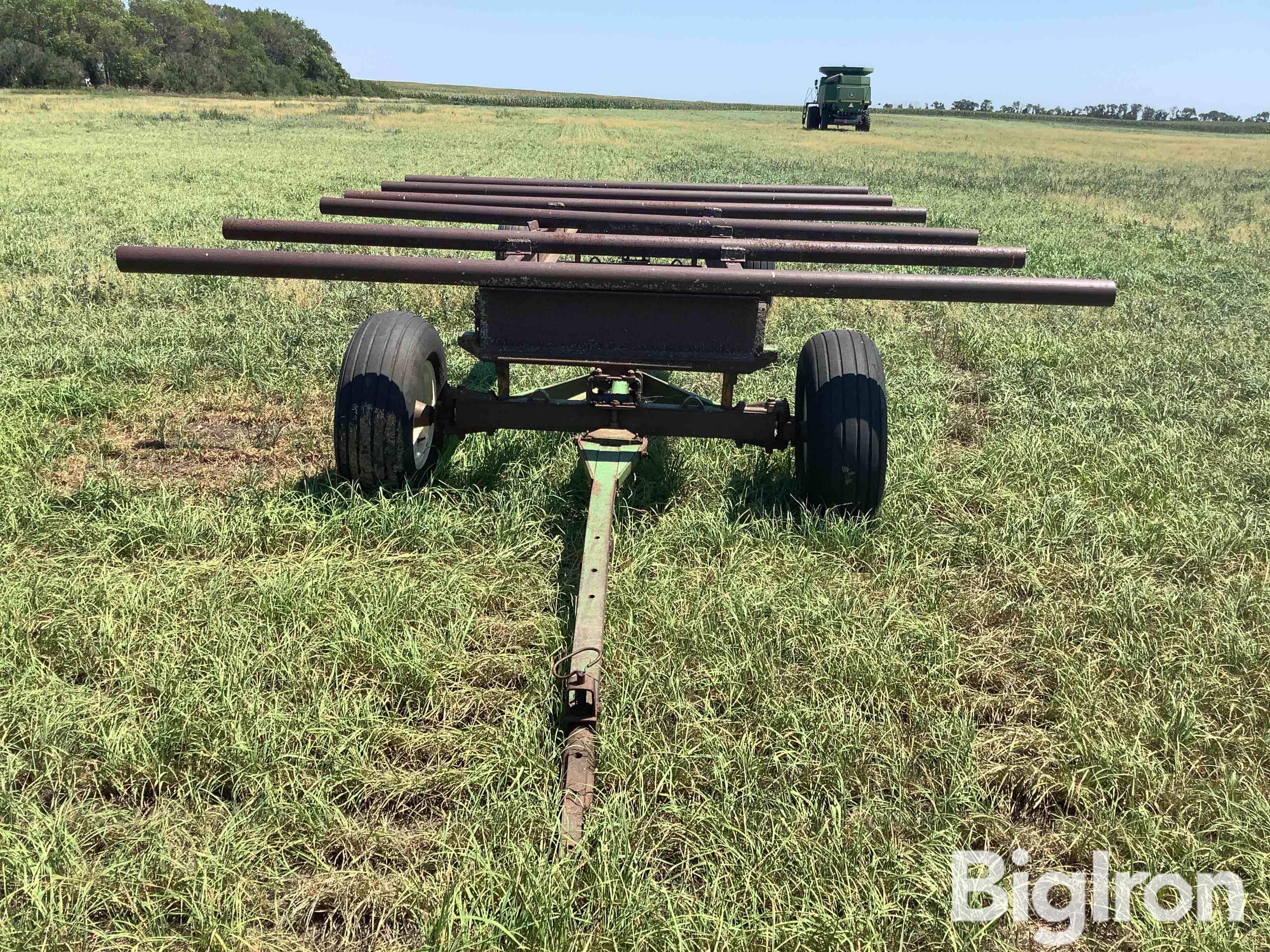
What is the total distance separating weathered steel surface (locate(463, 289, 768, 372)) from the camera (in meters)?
3.31

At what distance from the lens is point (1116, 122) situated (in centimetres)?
8894

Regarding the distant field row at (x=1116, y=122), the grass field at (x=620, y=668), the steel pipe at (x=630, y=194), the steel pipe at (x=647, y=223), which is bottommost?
the grass field at (x=620, y=668)

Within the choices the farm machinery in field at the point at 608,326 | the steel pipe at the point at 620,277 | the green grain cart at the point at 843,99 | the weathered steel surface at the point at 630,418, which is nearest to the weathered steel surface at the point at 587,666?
the farm machinery in field at the point at 608,326

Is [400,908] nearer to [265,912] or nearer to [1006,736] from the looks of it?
[265,912]

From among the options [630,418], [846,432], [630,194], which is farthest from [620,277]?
[630,194]

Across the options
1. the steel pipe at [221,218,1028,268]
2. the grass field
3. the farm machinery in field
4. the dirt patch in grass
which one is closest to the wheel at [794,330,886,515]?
the farm machinery in field

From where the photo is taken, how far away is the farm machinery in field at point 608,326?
2.89 m

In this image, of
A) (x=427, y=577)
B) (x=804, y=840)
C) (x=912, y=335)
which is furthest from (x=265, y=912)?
(x=912, y=335)

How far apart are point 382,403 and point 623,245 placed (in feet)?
3.89

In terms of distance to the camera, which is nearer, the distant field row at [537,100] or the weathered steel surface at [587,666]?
the weathered steel surface at [587,666]

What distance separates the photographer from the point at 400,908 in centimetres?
181

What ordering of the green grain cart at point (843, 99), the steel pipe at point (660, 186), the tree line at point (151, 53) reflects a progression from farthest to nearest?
the tree line at point (151, 53) < the green grain cart at point (843, 99) < the steel pipe at point (660, 186)

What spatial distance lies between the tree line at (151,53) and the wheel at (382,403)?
267 feet

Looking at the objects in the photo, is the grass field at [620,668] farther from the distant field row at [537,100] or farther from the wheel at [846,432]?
the distant field row at [537,100]
